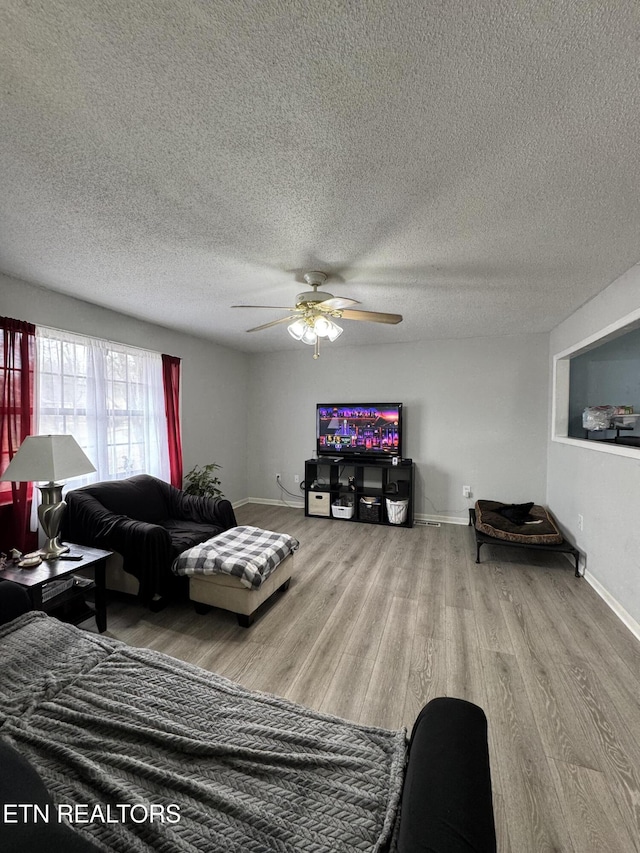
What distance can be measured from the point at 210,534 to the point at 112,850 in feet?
7.84

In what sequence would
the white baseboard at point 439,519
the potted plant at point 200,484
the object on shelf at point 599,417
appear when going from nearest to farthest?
the object on shelf at point 599,417 < the potted plant at point 200,484 < the white baseboard at point 439,519

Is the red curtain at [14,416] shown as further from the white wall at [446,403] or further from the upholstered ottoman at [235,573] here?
the white wall at [446,403]

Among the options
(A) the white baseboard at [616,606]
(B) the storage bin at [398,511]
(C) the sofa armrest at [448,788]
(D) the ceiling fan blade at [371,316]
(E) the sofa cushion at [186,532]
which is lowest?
(A) the white baseboard at [616,606]

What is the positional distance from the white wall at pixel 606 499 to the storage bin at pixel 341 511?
2.37 metres

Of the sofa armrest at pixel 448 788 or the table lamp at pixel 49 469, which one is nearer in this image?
the sofa armrest at pixel 448 788

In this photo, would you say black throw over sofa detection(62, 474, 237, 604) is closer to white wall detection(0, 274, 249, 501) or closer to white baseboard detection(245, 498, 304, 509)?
white wall detection(0, 274, 249, 501)

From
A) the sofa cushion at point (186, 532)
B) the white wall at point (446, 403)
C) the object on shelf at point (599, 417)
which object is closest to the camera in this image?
the sofa cushion at point (186, 532)

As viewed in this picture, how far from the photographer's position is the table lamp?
2.12 m

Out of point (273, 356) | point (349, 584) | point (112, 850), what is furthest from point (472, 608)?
point (273, 356)

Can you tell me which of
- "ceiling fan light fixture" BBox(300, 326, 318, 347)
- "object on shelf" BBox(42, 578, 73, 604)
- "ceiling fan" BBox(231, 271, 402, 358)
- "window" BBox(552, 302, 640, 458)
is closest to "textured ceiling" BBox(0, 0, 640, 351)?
"ceiling fan" BBox(231, 271, 402, 358)

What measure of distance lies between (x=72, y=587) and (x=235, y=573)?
1073mm

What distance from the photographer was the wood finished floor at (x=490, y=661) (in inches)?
50.6

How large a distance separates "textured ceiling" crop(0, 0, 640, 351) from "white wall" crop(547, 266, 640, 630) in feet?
1.16

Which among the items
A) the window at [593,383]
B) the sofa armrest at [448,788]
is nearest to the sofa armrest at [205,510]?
the sofa armrest at [448,788]
